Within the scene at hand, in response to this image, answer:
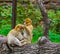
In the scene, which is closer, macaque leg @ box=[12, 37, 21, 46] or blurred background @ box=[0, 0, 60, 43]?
macaque leg @ box=[12, 37, 21, 46]

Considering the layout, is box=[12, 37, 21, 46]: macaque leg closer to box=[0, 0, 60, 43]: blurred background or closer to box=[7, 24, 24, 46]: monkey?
box=[7, 24, 24, 46]: monkey

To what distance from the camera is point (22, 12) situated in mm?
12938

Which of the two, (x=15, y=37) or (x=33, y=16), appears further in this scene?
(x=33, y=16)

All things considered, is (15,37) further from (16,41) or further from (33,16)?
(33,16)

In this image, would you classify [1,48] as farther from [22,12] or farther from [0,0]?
[0,0]

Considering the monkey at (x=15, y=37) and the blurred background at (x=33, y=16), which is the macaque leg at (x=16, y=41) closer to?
the monkey at (x=15, y=37)

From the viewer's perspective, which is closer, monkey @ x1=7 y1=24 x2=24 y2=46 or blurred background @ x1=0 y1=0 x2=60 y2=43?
monkey @ x1=7 y1=24 x2=24 y2=46

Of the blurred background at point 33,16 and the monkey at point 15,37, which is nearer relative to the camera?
the monkey at point 15,37

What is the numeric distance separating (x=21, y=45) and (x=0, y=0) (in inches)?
295

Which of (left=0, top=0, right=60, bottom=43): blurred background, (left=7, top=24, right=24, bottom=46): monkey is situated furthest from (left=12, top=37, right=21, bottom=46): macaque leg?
(left=0, top=0, right=60, bottom=43): blurred background

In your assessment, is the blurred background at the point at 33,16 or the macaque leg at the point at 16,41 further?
the blurred background at the point at 33,16

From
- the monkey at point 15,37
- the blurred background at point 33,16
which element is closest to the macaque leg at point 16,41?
the monkey at point 15,37

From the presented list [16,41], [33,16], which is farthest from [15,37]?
[33,16]

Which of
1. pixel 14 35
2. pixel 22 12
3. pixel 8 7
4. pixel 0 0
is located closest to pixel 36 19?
pixel 22 12
